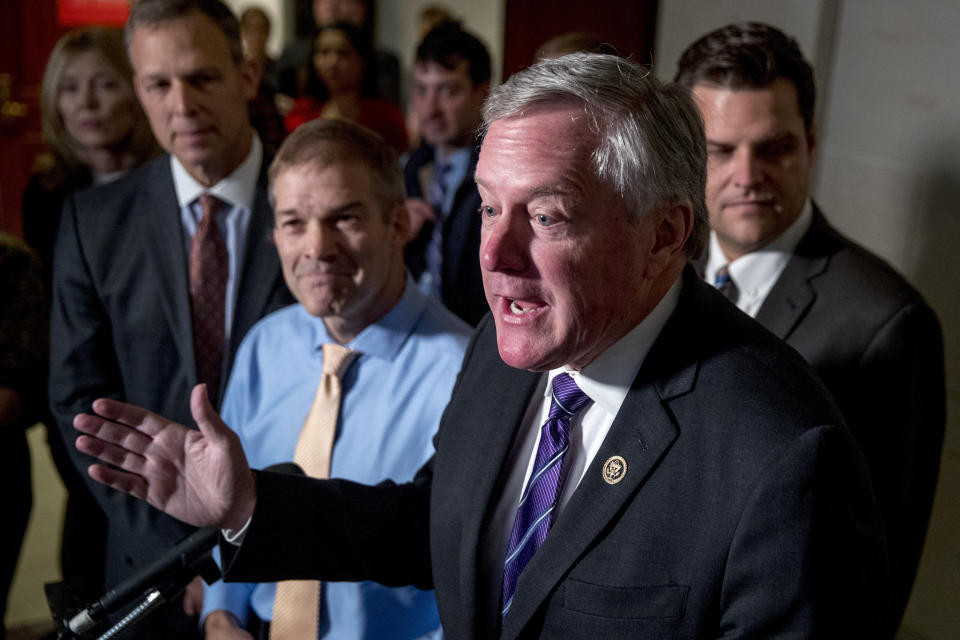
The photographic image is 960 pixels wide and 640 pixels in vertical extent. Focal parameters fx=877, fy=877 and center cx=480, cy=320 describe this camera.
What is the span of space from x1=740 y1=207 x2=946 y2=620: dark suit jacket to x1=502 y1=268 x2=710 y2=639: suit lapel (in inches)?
26.8

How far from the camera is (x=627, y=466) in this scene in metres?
1.16

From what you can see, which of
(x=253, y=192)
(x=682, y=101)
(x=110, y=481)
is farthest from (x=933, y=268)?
(x=110, y=481)

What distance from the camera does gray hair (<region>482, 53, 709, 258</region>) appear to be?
1.13m

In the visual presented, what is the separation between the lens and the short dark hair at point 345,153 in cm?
182

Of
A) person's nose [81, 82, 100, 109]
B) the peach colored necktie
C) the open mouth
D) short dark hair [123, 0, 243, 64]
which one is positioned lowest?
the peach colored necktie

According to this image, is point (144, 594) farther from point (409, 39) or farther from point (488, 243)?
point (409, 39)

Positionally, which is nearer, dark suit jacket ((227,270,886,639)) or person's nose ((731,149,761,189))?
dark suit jacket ((227,270,886,639))

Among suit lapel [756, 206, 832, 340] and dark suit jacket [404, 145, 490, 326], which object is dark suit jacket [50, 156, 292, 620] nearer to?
dark suit jacket [404, 145, 490, 326]

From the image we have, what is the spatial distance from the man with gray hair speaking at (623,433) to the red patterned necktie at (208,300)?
79 cm

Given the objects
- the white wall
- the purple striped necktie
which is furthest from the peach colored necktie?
the white wall

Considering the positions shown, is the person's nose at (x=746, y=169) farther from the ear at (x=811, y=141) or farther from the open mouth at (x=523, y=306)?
the open mouth at (x=523, y=306)

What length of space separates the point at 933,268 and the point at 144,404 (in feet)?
6.69

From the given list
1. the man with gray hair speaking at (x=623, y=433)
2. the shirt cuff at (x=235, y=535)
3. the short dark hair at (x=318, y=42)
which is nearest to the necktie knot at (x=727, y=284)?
the man with gray hair speaking at (x=623, y=433)

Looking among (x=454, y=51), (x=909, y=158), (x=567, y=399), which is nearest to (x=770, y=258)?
(x=909, y=158)
